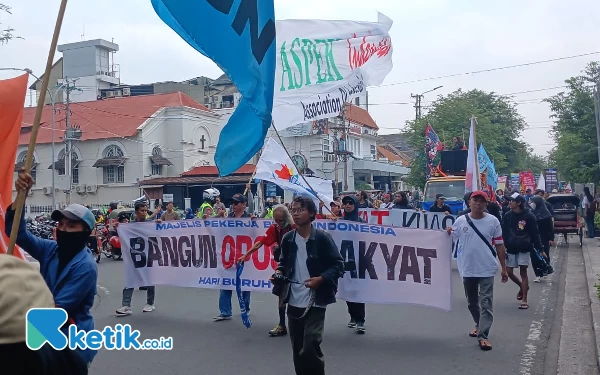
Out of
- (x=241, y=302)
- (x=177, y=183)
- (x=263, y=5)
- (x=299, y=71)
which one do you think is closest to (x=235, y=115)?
(x=263, y=5)

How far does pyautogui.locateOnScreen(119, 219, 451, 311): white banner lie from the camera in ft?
26.0

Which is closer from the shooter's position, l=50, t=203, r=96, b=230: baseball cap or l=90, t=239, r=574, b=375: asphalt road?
l=50, t=203, r=96, b=230: baseball cap

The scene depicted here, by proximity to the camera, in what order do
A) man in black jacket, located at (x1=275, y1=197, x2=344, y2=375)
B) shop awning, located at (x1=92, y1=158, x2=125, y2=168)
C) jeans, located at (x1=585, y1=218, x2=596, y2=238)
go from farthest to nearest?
shop awning, located at (x1=92, y1=158, x2=125, y2=168) < jeans, located at (x1=585, y1=218, x2=596, y2=238) < man in black jacket, located at (x1=275, y1=197, x2=344, y2=375)

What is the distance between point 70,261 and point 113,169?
157ft

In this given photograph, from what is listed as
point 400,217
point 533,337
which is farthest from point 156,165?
point 533,337

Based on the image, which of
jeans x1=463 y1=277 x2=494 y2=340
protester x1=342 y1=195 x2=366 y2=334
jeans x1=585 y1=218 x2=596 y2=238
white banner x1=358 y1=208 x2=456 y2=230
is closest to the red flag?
protester x1=342 y1=195 x2=366 y2=334

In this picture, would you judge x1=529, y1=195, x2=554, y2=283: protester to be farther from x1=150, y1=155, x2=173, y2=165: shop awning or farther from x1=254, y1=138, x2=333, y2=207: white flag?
x1=150, y1=155, x2=173, y2=165: shop awning

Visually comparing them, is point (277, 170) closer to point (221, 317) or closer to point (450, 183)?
point (221, 317)

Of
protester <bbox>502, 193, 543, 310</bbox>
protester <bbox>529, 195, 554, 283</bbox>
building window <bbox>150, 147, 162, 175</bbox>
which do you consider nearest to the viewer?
protester <bbox>502, 193, 543, 310</bbox>

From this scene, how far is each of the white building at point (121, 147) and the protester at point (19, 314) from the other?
47965mm

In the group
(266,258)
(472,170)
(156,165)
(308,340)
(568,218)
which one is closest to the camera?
(308,340)

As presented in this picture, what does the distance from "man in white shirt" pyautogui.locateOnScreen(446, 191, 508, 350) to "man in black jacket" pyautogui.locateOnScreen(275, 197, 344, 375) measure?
2701 millimetres

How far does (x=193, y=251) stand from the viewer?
30.8ft

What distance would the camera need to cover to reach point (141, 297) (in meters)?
11.5
